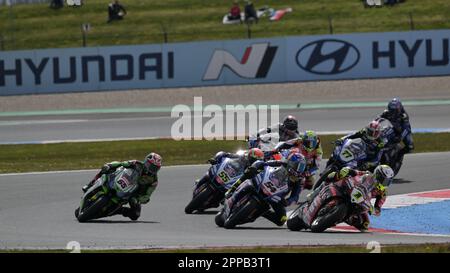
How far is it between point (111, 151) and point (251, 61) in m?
11.2

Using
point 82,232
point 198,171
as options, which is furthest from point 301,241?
point 198,171

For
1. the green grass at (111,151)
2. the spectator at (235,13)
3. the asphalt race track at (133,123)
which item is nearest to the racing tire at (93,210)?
the green grass at (111,151)

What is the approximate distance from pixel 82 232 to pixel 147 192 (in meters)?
1.71

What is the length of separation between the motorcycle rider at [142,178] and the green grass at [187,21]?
24.6m

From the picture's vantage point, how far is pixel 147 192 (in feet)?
56.7

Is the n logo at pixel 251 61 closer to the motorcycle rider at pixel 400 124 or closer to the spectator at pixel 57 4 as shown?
the spectator at pixel 57 4

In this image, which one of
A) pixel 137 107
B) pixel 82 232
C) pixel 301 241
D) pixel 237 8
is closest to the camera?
pixel 301 241

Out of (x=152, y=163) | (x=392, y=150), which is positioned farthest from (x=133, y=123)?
(x=152, y=163)

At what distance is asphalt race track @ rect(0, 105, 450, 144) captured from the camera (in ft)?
103

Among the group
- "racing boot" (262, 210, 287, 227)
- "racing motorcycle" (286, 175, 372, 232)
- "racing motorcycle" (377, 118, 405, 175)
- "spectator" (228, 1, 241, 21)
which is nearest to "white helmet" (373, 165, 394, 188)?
"racing motorcycle" (286, 175, 372, 232)

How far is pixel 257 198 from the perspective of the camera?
16203 mm

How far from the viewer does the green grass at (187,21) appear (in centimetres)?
4191

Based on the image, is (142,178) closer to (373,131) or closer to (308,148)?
(308,148)
